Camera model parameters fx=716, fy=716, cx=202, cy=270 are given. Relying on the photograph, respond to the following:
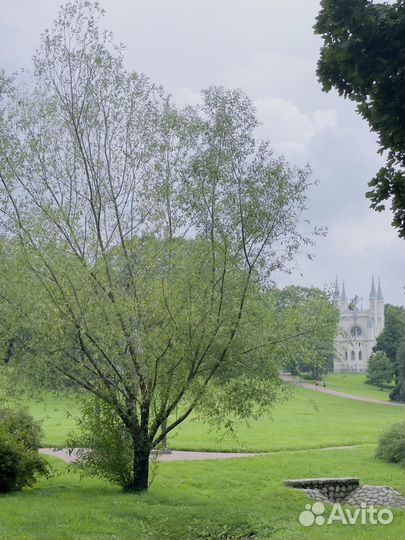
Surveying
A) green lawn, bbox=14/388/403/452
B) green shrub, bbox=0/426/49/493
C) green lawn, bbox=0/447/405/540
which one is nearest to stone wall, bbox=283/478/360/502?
green lawn, bbox=0/447/405/540

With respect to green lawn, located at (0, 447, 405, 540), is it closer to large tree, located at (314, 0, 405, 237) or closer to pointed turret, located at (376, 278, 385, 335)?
large tree, located at (314, 0, 405, 237)

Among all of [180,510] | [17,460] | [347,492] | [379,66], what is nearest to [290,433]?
[347,492]

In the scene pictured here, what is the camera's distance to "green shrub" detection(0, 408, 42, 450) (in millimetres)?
17566

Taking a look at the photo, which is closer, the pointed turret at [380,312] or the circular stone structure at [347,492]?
the circular stone structure at [347,492]

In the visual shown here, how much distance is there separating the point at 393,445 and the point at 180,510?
41.7 feet

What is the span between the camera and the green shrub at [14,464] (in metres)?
15.9

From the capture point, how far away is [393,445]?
25.2 metres

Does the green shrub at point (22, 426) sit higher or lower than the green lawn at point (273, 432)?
higher

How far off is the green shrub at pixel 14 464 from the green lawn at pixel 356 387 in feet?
206

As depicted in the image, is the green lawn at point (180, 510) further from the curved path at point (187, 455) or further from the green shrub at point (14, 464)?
the curved path at point (187, 455)

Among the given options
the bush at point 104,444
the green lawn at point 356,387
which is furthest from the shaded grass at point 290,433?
the green lawn at point 356,387

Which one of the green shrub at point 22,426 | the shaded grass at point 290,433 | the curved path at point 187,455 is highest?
the green shrub at point 22,426

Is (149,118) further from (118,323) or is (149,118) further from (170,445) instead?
(170,445)

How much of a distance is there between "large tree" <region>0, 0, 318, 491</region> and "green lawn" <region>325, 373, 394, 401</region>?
6236cm
